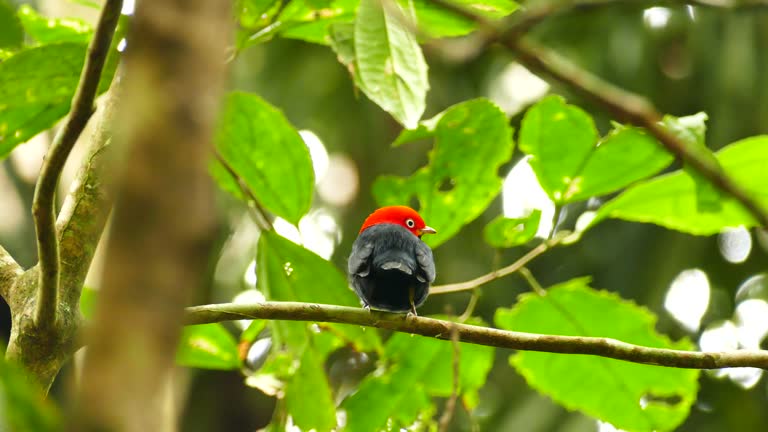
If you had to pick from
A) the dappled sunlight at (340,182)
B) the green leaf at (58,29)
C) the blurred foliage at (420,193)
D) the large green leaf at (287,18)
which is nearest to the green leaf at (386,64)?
the blurred foliage at (420,193)

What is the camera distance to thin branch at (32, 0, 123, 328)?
1.68 metres

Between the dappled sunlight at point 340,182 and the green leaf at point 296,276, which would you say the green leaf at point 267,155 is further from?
the dappled sunlight at point 340,182

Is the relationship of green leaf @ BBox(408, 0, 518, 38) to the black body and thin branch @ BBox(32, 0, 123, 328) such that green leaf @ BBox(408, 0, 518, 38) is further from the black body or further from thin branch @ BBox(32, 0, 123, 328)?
thin branch @ BBox(32, 0, 123, 328)

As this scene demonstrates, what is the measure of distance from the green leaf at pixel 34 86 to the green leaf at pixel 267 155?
1.85 ft

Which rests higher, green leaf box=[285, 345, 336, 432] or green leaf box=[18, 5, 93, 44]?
green leaf box=[18, 5, 93, 44]

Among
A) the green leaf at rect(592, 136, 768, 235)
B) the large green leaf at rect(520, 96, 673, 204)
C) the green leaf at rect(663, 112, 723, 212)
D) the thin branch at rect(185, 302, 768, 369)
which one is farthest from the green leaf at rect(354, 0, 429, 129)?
the green leaf at rect(592, 136, 768, 235)

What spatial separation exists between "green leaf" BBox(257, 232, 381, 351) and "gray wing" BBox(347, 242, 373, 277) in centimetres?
34

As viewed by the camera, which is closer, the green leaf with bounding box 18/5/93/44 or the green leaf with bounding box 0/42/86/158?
the green leaf with bounding box 0/42/86/158

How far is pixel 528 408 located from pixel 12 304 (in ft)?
13.2

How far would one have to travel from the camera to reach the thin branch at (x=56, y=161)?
168 centimetres

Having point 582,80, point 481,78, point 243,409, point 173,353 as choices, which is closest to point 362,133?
point 481,78

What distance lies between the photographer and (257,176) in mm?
3137

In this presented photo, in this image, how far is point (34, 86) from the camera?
258 centimetres

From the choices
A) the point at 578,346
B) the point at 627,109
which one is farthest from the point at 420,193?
the point at 627,109
